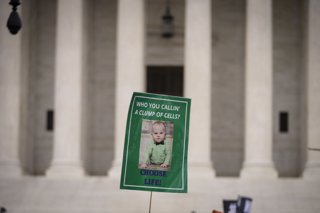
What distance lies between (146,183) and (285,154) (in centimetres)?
4385

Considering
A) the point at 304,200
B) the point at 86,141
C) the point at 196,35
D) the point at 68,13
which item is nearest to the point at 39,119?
the point at 86,141

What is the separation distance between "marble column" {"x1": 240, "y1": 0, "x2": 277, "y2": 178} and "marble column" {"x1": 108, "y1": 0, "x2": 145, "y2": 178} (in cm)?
714

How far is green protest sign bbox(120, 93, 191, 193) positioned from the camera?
2394 cm

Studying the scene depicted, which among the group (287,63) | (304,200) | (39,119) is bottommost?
(304,200)

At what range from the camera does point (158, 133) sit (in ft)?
79.4

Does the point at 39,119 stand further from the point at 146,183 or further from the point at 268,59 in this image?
the point at 146,183

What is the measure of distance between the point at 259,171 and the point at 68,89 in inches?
535

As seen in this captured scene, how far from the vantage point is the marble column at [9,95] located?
6062 centimetres

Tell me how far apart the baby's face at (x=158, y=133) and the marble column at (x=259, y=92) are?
118 ft

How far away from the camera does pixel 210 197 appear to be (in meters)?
55.8

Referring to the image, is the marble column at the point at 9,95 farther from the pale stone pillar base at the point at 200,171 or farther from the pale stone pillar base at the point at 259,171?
the pale stone pillar base at the point at 259,171

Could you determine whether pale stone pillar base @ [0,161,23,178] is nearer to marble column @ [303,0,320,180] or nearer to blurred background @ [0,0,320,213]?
blurred background @ [0,0,320,213]

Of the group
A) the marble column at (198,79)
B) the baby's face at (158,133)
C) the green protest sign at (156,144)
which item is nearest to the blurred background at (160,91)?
the marble column at (198,79)

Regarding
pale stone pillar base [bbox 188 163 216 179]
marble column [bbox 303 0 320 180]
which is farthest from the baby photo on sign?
marble column [bbox 303 0 320 180]
